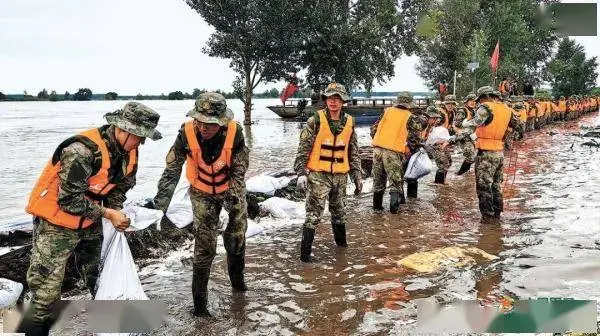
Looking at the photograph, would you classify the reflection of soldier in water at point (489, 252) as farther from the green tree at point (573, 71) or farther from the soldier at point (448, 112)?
the green tree at point (573, 71)

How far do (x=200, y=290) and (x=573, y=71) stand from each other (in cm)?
5511

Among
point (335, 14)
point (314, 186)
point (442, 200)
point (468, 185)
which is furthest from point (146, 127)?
point (335, 14)

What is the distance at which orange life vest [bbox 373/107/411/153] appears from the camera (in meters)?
7.65

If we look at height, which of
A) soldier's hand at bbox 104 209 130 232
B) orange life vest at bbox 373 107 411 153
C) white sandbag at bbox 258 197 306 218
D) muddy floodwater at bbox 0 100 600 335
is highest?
orange life vest at bbox 373 107 411 153

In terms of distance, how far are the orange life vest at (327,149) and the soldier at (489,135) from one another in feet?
7.22

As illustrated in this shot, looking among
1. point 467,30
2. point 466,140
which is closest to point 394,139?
point 466,140

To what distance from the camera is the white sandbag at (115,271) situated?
143 inches

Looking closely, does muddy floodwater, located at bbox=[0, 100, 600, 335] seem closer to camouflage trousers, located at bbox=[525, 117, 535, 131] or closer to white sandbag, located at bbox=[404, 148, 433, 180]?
white sandbag, located at bbox=[404, 148, 433, 180]

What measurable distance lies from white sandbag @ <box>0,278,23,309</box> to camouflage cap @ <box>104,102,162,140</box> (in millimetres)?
1868

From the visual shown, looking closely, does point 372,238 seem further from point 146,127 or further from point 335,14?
point 335,14

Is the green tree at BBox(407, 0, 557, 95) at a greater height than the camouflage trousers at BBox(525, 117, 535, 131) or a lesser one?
Answer: greater

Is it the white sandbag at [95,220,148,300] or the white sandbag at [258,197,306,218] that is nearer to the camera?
the white sandbag at [95,220,148,300]

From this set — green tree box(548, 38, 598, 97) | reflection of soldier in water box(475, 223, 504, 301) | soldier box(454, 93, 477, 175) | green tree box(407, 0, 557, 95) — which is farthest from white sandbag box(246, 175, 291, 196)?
green tree box(548, 38, 598, 97)

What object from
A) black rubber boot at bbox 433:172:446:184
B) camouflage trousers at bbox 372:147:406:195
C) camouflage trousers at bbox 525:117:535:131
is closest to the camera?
camouflage trousers at bbox 372:147:406:195
